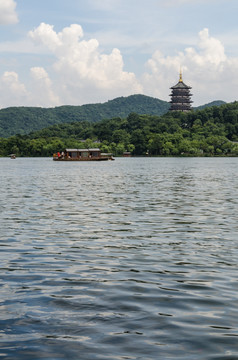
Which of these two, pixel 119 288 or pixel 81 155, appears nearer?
pixel 119 288

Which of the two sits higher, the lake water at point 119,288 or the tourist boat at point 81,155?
the tourist boat at point 81,155

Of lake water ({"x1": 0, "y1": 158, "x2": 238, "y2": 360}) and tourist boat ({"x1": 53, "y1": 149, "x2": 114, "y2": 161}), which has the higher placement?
tourist boat ({"x1": 53, "y1": 149, "x2": 114, "y2": 161})

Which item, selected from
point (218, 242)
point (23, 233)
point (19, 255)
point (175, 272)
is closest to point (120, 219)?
point (23, 233)

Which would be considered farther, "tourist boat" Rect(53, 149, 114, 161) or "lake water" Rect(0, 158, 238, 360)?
"tourist boat" Rect(53, 149, 114, 161)

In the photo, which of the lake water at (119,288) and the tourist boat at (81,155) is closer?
the lake water at (119,288)

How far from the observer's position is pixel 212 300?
9.40m

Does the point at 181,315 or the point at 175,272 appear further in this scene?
the point at 175,272

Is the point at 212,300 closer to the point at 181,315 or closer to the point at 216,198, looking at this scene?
the point at 181,315

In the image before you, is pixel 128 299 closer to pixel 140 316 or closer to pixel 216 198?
Result: pixel 140 316

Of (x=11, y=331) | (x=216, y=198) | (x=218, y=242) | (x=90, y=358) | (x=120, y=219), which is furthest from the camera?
(x=216, y=198)

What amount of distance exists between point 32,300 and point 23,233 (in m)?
8.42

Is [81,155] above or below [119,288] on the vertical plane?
above

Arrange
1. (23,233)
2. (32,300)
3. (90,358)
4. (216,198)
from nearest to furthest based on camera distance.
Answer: (90,358) → (32,300) → (23,233) → (216,198)

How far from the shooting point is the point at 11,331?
7.64 metres
